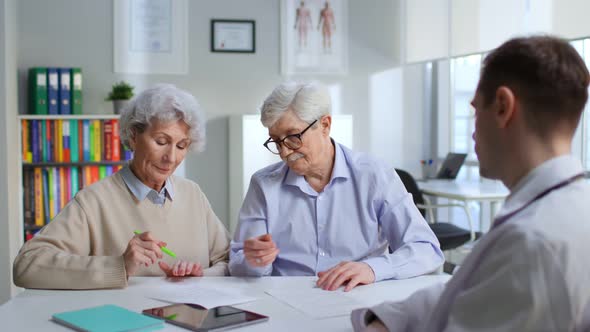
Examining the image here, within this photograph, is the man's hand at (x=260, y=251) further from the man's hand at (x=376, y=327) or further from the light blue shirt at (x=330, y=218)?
the man's hand at (x=376, y=327)

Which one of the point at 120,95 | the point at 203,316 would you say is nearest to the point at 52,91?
the point at 120,95

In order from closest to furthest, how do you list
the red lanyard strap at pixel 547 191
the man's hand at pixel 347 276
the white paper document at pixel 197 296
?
the red lanyard strap at pixel 547 191 → the white paper document at pixel 197 296 → the man's hand at pixel 347 276

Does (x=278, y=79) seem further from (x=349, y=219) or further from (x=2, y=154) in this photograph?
(x=349, y=219)

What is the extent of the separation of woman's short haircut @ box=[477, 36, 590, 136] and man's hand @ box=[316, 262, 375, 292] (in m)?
1.01

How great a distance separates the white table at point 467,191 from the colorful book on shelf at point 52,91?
8.51 feet

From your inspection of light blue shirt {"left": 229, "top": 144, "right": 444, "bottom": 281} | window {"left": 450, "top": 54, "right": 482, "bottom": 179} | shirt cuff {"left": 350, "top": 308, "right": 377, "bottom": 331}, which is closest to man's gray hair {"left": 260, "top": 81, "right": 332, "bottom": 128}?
light blue shirt {"left": 229, "top": 144, "right": 444, "bottom": 281}

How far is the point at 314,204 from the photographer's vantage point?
2.30m

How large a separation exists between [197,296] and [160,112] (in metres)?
0.72

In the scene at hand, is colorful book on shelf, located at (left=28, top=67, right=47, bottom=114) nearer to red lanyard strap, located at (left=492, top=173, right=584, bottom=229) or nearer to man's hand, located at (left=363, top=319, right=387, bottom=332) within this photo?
man's hand, located at (left=363, top=319, right=387, bottom=332)

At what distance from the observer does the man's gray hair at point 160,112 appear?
2.27 metres

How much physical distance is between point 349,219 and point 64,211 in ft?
3.06

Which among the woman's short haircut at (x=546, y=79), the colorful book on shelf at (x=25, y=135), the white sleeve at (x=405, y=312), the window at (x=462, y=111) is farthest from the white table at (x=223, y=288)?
the window at (x=462, y=111)

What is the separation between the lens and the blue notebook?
150 centimetres

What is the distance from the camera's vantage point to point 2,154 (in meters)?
4.21
